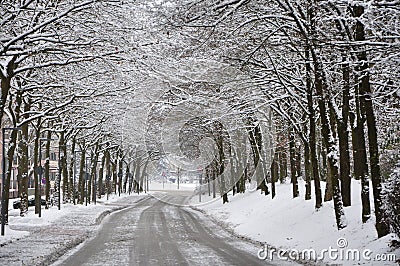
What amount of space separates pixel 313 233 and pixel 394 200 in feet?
21.4

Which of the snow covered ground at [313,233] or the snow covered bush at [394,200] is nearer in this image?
the snow covered bush at [394,200]

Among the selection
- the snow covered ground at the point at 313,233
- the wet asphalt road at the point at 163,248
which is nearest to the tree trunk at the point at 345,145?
the snow covered ground at the point at 313,233

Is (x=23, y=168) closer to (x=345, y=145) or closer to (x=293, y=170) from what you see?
(x=293, y=170)

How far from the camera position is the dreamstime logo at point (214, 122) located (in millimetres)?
25263

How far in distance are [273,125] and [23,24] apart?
17.5 metres

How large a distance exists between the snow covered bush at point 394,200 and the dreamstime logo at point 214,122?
32.2 feet

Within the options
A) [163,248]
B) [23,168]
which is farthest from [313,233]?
[23,168]

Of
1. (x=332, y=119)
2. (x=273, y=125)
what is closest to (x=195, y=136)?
(x=273, y=125)

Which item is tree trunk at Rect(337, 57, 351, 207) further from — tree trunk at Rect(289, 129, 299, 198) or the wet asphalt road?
tree trunk at Rect(289, 129, 299, 198)

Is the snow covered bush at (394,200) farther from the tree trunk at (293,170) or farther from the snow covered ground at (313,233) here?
the tree trunk at (293,170)
